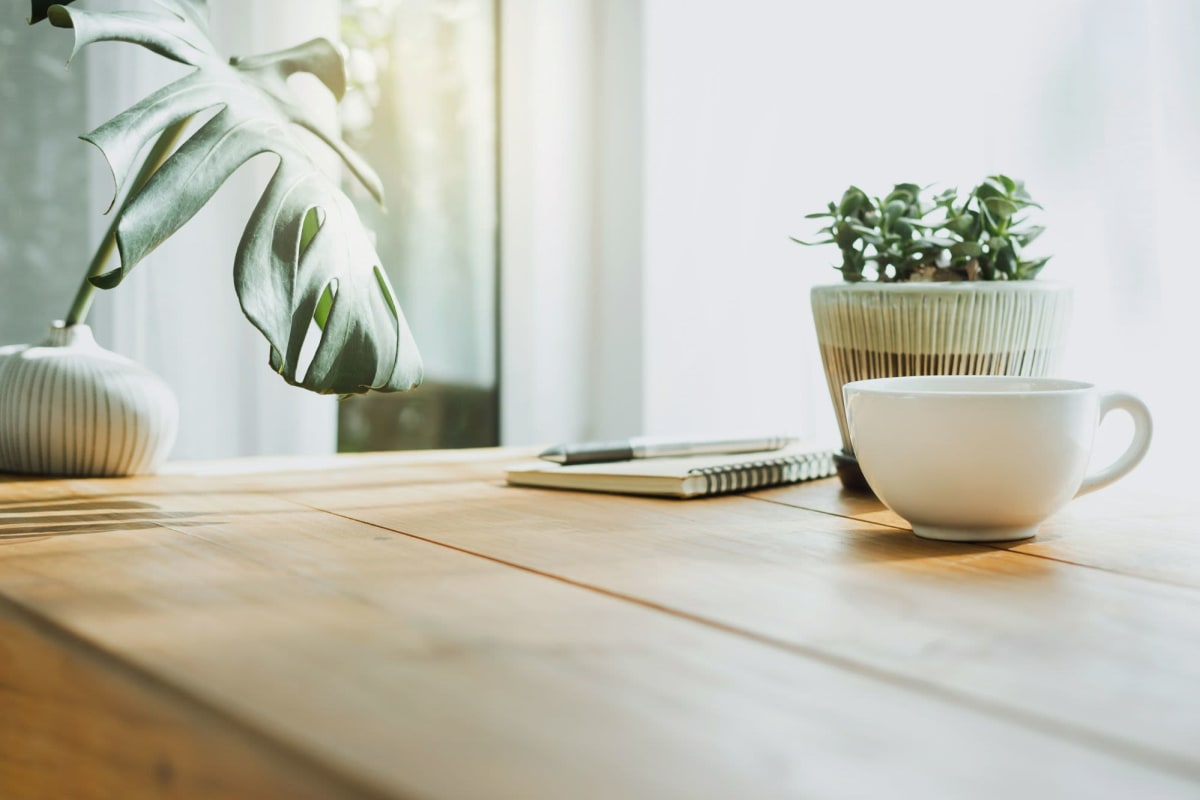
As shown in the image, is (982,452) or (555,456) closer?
(982,452)

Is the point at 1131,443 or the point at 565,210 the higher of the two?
the point at 565,210

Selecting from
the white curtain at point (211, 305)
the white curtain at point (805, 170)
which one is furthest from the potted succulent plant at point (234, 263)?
the white curtain at point (805, 170)

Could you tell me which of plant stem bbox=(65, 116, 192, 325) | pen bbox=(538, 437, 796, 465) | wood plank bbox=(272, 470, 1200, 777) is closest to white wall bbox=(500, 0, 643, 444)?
pen bbox=(538, 437, 796, 465)

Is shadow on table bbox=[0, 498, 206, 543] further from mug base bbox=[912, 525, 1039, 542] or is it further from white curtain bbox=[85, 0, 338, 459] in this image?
white curtain bbox=[85, 0, 338, 459]

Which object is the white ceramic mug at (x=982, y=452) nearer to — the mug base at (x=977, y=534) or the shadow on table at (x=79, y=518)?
the mug base at (x=977, y=534)

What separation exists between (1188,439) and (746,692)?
1.03 metres

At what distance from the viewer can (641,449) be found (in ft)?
3.07

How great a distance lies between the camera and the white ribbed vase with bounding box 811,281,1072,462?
31.0 inches

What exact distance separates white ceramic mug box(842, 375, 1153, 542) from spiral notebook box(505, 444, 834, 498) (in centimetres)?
17

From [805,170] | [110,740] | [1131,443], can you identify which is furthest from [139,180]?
[805,170]

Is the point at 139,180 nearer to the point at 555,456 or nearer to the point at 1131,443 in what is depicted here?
the point at 555,456

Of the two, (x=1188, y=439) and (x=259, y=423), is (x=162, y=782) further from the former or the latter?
(x=259, y=423)

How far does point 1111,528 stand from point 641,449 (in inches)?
14.8

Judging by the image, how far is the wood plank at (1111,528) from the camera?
592 mm
